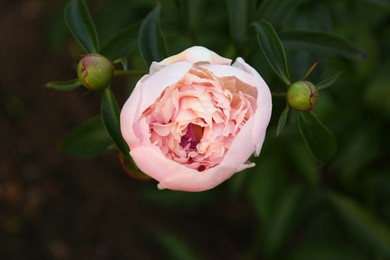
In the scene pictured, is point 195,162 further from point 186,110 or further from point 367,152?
point 367,152

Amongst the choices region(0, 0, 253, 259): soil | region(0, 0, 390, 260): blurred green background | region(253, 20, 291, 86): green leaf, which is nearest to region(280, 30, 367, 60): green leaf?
region(0, 0, 390, 260): blurred green background

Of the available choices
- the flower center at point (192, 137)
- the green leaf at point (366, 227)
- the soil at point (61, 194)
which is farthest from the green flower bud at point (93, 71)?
the soil at point (61, 194)

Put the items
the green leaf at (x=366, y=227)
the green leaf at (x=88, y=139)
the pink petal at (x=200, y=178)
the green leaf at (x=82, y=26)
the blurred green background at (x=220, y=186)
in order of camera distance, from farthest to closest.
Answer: the green leaf at (x=366, y=227), the blurred green background at (x=220, y=186), the green leaf at (x=88, y=139), the green leaf at (x=82, y=26), the pink petal at (x=200, y=178)

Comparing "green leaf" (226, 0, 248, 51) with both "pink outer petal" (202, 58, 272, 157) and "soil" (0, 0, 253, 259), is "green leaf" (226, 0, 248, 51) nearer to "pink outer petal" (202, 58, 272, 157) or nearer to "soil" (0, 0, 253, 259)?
"pink outer petal" (202, 58, 272, 157)

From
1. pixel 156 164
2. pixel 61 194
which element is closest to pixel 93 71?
pixel 156 164

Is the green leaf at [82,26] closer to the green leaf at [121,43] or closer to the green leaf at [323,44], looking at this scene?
the green leaf at [121,43]

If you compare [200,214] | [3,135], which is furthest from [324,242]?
[3,135]

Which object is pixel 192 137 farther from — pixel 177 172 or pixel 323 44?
pixel 323 44
